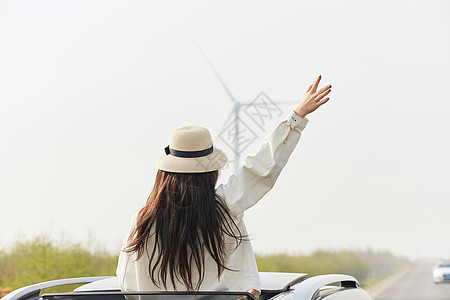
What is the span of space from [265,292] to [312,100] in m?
0.81

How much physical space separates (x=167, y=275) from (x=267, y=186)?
526 mm

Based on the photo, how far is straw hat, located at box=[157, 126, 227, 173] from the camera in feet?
8.36

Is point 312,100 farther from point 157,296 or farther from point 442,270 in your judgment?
point 442,270

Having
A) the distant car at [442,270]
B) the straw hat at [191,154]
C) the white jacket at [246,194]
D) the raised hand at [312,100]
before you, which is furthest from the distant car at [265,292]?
the distant car at [442,270]

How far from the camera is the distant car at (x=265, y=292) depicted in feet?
7.16

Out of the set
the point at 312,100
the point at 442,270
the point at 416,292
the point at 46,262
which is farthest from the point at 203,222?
the point at 442,270

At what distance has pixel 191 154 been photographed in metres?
2.63

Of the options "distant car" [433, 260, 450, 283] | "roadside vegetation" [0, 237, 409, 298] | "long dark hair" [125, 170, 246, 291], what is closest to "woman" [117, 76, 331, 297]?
"long dark hair" [125, 170, 246, 291]

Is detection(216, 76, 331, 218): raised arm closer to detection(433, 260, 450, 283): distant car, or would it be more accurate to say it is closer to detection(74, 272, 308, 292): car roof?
detection(74, 272, 308, 292): car roof

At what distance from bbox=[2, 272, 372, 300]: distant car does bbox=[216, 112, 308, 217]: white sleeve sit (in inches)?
15.1

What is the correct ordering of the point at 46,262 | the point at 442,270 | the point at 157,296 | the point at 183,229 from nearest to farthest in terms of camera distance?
1. the point at 157,296
2. the point at 183,229
3. the point at 46,262
4. the point at 442,270

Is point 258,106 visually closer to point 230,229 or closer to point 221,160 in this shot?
point 221,160

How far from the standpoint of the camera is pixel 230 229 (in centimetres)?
248

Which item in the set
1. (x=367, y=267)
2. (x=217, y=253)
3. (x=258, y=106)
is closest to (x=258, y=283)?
(x=217, y=253)
